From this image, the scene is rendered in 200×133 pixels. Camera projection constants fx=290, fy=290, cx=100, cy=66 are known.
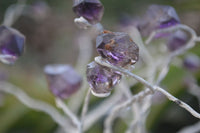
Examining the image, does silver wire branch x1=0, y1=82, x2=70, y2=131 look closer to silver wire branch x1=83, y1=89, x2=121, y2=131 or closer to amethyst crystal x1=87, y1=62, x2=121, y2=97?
silver wire branch x1=83, y1=89, x2=121, y2=131

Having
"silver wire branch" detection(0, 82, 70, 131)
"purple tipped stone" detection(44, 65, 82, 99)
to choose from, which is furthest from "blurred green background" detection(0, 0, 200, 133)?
"purple tipped stone" detection(44, 65, 82, 99)

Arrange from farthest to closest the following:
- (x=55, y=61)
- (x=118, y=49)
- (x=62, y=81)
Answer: (x=55, y=61) < (x=62, y=81) < (x=118, y=49)

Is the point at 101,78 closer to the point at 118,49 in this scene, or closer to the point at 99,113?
the point at 118,49

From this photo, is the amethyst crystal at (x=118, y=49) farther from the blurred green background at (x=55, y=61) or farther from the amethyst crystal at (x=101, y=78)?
the blurred green background at (x=55, y=61)

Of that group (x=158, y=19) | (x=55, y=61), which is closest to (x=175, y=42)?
(x=158, y=19)

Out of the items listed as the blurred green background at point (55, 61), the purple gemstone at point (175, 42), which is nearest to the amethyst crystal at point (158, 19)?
the purple gemstone at point (175, 42)

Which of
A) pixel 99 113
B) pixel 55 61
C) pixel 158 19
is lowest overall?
pixel 55 61
